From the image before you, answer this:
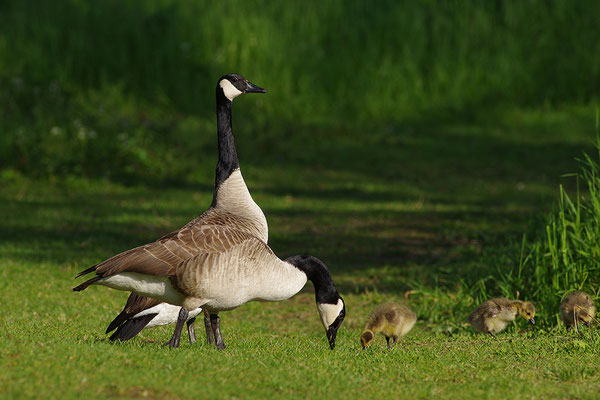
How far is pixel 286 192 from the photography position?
677 inches

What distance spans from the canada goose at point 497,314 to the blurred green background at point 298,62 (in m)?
10.9

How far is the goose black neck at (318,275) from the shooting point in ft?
27.1

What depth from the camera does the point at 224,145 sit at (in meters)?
9.48

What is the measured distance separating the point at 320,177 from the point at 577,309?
9.86 meters

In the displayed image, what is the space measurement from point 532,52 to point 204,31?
8150mm

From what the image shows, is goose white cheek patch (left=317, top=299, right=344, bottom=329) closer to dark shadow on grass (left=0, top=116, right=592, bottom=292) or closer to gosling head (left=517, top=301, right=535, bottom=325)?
gosling head (left=517, top=301, right=535, bottom=325)

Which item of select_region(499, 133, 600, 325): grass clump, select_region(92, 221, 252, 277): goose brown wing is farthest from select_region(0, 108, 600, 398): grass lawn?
select_region(92, 221, 252, 277): goose brown wing

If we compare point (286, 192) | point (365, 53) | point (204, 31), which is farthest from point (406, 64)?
point (286, 192)

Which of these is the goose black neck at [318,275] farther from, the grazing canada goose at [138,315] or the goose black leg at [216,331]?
the grazing canada goose at [138,315]

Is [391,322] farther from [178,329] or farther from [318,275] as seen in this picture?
[178,329]

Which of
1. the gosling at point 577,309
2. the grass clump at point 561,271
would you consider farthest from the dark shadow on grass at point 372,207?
the gosling at point 577,309

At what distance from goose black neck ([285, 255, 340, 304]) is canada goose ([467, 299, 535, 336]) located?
1.59 m

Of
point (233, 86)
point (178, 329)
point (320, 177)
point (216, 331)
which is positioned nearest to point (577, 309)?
point (216, 331)

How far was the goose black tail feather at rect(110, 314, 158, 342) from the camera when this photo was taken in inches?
316
